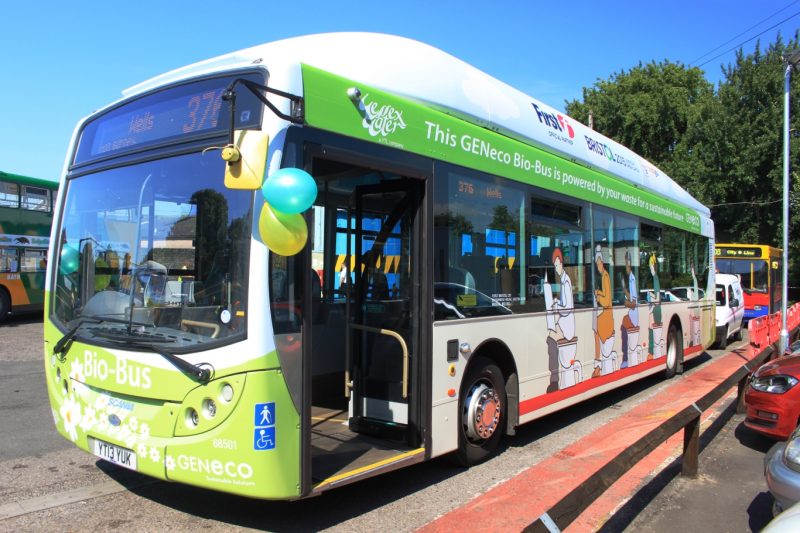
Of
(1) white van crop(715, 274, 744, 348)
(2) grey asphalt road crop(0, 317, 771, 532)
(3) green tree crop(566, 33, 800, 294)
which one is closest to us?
(2) grey asphalt road crop(0, 317, 771, 532)

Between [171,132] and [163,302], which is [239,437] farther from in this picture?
[171,132]

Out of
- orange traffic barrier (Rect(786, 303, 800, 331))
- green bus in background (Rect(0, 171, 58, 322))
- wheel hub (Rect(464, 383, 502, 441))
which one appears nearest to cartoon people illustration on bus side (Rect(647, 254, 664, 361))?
wheel hub (Rect(464, 383, 502, 441))

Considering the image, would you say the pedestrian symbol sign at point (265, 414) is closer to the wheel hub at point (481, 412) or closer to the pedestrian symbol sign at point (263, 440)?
→ the pedestrian symbol sign at point (263, 440)

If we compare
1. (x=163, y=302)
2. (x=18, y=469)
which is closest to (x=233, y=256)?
(x=163, y=302)

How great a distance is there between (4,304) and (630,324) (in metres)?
17.8

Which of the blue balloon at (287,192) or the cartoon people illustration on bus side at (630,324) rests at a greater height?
the blue balloon at (287,192)

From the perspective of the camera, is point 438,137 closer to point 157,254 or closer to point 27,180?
point 157,254

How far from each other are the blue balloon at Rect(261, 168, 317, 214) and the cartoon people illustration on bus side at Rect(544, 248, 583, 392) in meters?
3.81

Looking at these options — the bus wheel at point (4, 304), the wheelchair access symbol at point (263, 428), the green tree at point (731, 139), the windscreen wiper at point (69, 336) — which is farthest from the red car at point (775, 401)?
the green tree at point (731, 139)

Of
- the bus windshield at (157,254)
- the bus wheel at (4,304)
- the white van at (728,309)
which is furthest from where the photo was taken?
the bus wheel at (4,304)

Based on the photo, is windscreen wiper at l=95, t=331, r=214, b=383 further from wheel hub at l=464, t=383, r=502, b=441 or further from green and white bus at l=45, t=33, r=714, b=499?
wheel hub at l=464, t=383, r=502, b=441

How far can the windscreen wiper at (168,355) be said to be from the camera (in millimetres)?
3541

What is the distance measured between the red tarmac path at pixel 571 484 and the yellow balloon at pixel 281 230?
84.5 inches

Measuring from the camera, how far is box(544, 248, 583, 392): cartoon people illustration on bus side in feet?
21.3
